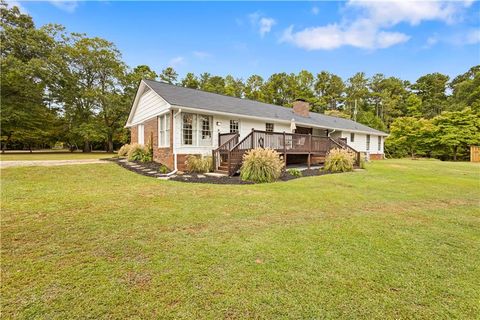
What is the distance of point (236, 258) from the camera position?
2852mm

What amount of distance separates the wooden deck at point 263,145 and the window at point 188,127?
157 centimetres

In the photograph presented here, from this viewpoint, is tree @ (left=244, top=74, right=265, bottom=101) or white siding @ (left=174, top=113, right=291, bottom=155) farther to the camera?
tree @ (left=244, top=74, right=265, bottom=101)

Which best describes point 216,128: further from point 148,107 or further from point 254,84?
point 254,84

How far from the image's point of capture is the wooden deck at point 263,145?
9953mm

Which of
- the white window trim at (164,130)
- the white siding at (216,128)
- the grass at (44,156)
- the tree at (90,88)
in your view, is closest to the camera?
the white siding at (216,128)

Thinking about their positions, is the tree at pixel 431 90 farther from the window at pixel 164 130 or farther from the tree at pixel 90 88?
the tree at pixel 90 88

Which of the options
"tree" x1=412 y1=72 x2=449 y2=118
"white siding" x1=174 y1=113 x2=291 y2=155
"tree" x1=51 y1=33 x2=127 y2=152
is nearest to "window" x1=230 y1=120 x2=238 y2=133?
"white siding" x1=174 y1=113 x2=291 y2=155

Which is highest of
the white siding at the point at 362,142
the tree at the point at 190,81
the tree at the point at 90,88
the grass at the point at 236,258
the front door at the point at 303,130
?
the tree at the point at 190,81

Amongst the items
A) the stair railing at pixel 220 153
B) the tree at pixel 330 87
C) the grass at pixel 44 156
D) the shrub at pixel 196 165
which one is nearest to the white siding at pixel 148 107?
the shrub at pixel 196 165

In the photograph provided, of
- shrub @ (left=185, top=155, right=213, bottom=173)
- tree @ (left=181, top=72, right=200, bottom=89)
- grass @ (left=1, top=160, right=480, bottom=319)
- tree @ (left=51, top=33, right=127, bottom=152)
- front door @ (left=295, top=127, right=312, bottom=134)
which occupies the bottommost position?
grass @ (left=1, top=160, right=480, bottom=319)

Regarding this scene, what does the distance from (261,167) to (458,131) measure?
88.8 ft

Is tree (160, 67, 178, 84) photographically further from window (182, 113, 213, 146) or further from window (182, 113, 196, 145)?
window (182, 113, 196, 145)

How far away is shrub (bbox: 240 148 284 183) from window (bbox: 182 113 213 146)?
3688mm

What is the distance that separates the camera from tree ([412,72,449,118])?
40.5 meters
